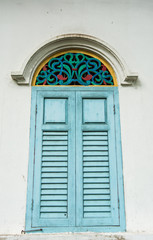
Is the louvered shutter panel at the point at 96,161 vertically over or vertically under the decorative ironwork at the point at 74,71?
Answer: under

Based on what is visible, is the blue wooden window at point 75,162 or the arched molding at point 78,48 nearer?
the blue wooden window at point 75,162

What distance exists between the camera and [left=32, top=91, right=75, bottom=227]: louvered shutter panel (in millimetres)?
3082

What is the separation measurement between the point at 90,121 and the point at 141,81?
34.8 inches

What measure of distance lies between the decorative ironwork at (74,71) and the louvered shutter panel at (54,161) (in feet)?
0.68

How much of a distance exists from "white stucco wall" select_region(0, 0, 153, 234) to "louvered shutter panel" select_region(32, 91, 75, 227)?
0.54ft

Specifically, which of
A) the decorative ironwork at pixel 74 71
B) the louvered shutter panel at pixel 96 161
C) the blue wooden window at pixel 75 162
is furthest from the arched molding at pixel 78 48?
the louvered shutter panel at pixel 96 161

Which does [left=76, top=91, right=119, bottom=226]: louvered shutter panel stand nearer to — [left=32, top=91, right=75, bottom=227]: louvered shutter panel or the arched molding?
[left=32, top=91, right=75, bottom=227]: louvered shutter panel

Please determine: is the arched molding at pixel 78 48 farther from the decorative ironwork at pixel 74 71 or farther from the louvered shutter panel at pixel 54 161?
the louvered shutter panel at pixel 54 161

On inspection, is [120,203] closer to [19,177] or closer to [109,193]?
[109,193]

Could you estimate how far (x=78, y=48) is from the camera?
363 cm

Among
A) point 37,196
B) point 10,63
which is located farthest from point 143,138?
point 10,63

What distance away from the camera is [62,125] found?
3.31 m

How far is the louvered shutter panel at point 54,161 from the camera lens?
3.08m

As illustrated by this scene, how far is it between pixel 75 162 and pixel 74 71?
1.22 meters
